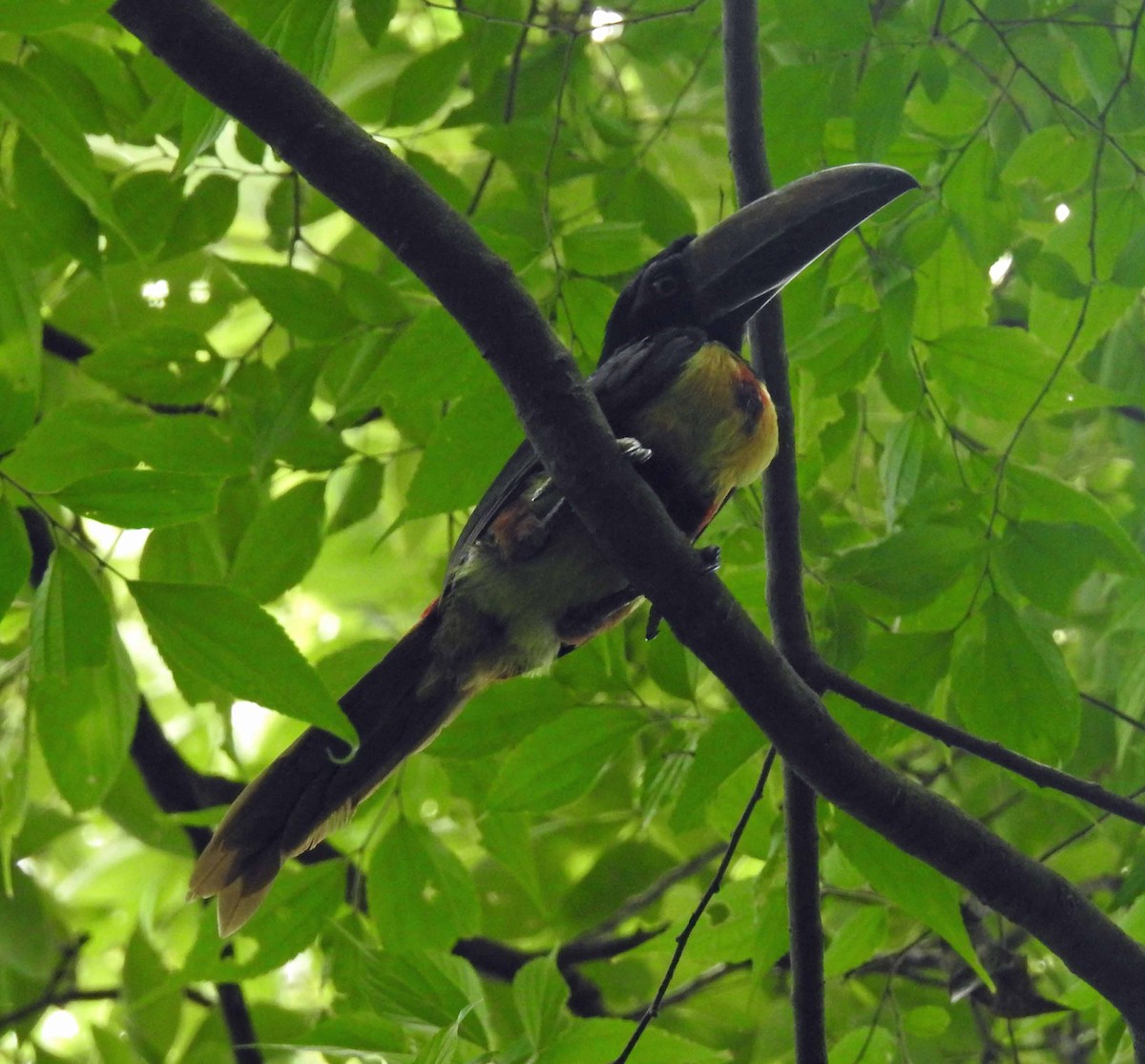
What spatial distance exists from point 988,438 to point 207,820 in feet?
7.94

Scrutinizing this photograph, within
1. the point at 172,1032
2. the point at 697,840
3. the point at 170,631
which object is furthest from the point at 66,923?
the point at 170,631

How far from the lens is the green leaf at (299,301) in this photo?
2633 millimetres

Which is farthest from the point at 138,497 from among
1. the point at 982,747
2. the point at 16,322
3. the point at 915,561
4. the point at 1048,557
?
the point at 1048,557

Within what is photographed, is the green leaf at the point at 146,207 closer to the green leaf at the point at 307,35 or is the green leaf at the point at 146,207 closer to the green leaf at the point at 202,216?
the green leaf at the point at 202,216

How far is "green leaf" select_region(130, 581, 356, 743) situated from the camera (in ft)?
6.05

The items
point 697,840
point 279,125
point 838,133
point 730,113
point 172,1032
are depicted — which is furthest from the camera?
point 697,840

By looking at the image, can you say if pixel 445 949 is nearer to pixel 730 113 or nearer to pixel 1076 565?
pixel 1076 565

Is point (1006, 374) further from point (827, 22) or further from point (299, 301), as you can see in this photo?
point (299, 301)

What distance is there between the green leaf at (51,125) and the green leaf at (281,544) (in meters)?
0.75

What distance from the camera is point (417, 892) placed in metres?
2.71

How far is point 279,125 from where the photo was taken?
6.24 ft

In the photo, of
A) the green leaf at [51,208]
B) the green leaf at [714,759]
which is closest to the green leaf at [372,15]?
the green leaf at [51,208]

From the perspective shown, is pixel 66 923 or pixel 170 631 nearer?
pixel 170 631

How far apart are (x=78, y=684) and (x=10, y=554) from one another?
381mm
